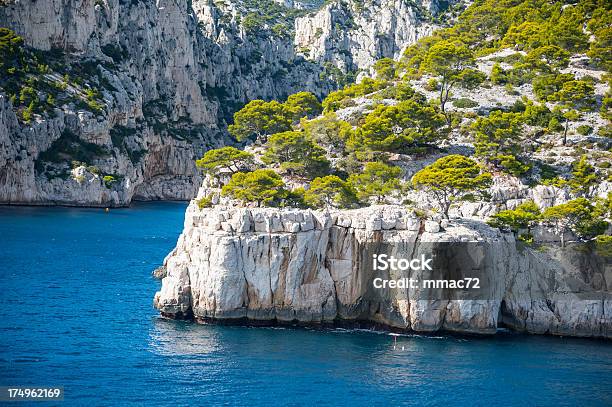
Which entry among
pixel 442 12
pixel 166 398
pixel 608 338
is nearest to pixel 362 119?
pixel 608 338

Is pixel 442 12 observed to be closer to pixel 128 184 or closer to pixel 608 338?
pixel 128 184

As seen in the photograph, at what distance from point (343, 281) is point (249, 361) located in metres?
12.4

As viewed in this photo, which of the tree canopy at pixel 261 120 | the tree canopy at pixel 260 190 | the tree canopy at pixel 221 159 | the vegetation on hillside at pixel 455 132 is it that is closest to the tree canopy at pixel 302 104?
the vegetation on hillside at pixel 455 132

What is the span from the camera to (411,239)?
56.2 m

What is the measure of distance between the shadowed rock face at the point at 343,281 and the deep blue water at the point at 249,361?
172 cm

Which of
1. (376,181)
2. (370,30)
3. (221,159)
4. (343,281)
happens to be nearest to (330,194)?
(376,181)

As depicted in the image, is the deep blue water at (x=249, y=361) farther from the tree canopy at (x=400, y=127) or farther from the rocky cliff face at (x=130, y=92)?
the rocky cliff face at (x=130, y=92)

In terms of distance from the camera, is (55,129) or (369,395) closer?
(369,395)

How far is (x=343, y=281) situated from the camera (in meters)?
57.0

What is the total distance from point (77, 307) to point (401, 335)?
2646cm

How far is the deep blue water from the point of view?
4247cm

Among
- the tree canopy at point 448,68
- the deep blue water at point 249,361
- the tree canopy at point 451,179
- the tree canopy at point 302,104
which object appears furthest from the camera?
the tree canopy at point 302,104

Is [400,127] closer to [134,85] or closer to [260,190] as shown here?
[260,190]

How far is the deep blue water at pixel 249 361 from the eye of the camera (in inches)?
1672
